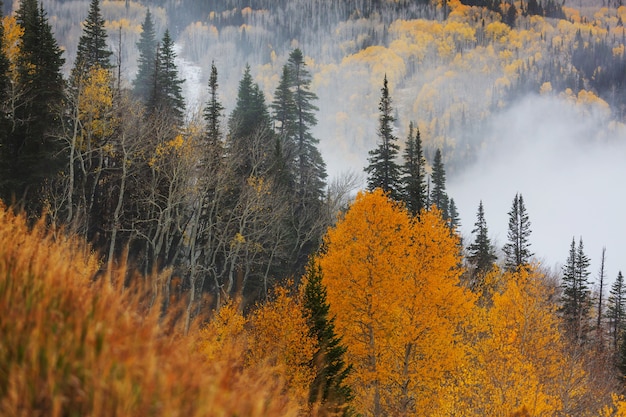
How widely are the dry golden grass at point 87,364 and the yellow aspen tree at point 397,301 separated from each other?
20.2 m

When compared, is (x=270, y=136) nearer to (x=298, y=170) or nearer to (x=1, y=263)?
(x=298, y=170)

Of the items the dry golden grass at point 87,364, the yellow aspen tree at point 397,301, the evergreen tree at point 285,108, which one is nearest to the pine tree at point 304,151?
the evergreen tree at point 285,108

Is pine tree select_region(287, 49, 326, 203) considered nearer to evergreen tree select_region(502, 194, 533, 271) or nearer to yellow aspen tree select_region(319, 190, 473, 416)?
yellow aspen tree select_region(319, 190, 473, 416)

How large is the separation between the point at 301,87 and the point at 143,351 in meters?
53.8

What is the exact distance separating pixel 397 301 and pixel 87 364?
21.6m

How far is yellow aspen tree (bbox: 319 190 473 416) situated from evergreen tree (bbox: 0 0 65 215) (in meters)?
18.0

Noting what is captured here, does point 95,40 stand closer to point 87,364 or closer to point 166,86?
point 166,86

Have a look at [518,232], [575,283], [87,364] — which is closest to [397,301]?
[87,364]

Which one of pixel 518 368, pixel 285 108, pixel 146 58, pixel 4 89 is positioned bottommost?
pixel 518 368

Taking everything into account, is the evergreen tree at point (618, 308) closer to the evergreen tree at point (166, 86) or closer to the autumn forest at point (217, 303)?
the autumn forest at point (217, 303)

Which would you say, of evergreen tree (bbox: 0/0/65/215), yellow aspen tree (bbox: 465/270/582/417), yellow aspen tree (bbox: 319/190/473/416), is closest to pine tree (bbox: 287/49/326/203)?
yellow aspen tree (bbox: 319/190/473/416)

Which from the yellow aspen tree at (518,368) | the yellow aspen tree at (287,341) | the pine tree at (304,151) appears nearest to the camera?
the yellow aspen tree at (518,368)

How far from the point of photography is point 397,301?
23234 millimetres

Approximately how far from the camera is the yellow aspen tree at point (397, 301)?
22.8m
